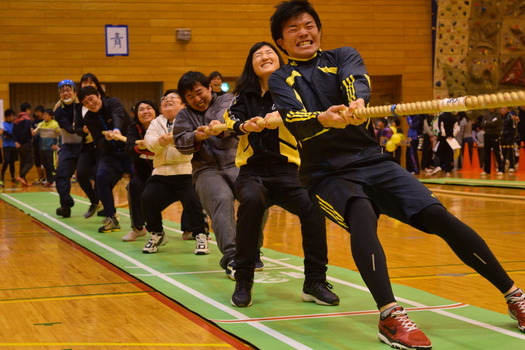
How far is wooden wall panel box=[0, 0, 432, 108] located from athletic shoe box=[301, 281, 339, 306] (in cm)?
1870

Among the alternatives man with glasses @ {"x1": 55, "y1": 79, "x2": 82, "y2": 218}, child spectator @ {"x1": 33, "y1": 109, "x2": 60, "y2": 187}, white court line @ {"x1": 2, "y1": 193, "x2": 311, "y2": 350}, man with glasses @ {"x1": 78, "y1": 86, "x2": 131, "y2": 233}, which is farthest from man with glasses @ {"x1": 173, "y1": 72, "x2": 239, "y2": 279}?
child spectator @ {"x1": 33, "y1": 109, "x2": 60, "y2": 187}

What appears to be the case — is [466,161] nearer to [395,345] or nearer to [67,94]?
[67,94]

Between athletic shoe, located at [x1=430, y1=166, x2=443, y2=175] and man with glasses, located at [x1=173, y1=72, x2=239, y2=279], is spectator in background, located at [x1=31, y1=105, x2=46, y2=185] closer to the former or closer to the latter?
athletic shoe, located at [x1=430, y1=166, x2=443, y2=175]

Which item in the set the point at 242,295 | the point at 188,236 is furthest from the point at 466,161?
the point at 242,295

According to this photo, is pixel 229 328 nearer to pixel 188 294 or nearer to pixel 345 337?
pixel 345 337

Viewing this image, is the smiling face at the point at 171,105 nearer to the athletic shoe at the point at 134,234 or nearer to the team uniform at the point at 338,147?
the athletic shoe at the point at 134,234

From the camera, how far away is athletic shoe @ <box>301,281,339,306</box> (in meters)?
4.73

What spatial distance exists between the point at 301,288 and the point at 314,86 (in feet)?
5.52

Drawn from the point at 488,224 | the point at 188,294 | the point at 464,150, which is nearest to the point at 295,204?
the point at 188,294

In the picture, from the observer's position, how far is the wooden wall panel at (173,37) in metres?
22.3

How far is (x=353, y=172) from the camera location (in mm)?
4008

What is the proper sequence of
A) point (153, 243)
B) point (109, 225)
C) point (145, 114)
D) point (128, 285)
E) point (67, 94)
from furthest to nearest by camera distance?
point (67, 94), point (109, 225), point (145, 114), point (153, 243), point (128, 285)

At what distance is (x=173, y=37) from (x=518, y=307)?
66.2 feet

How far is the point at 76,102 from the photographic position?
10.3 metres
